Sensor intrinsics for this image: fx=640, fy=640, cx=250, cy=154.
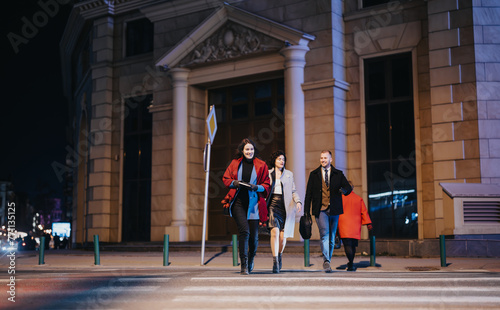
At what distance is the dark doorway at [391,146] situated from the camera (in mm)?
19922

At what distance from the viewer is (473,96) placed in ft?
59.1

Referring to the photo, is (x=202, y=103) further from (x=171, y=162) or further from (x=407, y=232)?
(x=407, y=232)

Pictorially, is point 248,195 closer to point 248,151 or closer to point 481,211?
point 248,151

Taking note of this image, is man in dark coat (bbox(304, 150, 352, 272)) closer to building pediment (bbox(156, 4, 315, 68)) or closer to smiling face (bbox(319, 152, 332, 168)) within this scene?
smiling face (bbox(319, 152, 332, 168))

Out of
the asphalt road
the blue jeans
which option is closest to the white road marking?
the asphalt road

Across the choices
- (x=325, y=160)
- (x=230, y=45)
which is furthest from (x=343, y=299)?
(x=230, y=45)

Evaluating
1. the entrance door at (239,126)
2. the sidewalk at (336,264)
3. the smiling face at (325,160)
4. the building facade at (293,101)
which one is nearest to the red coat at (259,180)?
the smiling face at (325,160)

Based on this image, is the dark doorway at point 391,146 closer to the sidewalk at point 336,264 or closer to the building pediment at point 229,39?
the building pediment at point 229,39

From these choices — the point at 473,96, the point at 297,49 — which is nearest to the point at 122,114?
the point at 297,49

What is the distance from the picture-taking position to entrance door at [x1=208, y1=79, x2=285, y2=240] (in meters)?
22.5

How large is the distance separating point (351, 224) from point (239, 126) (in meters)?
12.6

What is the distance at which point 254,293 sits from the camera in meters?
7.38

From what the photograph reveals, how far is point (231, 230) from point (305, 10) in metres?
8.14

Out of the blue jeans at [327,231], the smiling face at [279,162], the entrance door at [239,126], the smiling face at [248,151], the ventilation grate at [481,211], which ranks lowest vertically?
the blue jeans at [327,231]
